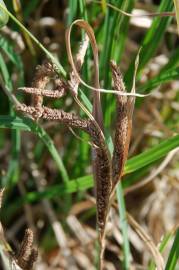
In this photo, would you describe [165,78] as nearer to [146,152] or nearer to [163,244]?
[146,152]

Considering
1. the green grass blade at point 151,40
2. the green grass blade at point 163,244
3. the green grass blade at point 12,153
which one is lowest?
the green grass blade at point 163,244

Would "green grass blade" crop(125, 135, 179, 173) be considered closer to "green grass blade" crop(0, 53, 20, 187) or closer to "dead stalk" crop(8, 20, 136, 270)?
"dead stalk" crop(8, 20, 136, 270)

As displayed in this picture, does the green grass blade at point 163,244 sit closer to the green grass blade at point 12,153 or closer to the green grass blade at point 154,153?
the green grass blade at point 154,153

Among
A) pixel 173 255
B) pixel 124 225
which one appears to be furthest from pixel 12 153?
pixel 173 255

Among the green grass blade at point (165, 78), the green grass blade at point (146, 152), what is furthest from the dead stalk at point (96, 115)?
the green grass blade at point (165, 78)

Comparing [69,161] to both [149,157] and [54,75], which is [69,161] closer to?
[149,157]

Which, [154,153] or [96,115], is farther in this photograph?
[154,153]

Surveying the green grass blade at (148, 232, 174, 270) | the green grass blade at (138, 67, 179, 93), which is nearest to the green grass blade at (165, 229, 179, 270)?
the green grass blade at (148, 232, 174, 270)

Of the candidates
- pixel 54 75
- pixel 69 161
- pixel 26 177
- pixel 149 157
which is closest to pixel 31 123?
pixel 54 75

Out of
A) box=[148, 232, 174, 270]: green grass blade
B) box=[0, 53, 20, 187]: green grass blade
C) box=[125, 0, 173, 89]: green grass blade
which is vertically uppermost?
box=[125, 0, 173, 89]: green grass blade

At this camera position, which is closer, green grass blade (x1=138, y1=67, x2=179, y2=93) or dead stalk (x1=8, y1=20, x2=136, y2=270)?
dead stalk (x1=8, y1=20, x2=136, y2=270)

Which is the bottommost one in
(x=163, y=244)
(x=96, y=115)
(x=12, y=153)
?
(x=163, y=244)
